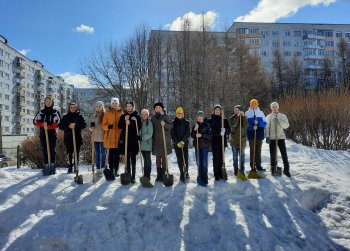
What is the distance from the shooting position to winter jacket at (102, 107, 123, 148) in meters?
6.98

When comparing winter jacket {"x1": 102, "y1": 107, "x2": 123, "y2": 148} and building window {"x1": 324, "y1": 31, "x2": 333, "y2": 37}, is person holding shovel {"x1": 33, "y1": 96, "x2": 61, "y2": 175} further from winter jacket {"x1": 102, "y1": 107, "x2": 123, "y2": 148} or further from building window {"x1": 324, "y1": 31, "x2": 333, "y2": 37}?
building window {"x1": 324, "y1": 31, "x2": 333, "y2": 37}

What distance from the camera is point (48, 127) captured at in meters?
7.09

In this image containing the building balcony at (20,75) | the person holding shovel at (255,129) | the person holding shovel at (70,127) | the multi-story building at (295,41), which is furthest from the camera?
the building balcony at (20,75)

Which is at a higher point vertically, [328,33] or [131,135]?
[328,33]

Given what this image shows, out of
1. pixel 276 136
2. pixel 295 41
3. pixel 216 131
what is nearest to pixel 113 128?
pixel 216 131

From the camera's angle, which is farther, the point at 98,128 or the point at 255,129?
the point at 255,129

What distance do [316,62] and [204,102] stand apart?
47.7 m

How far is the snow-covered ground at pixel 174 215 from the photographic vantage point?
15.0 ft

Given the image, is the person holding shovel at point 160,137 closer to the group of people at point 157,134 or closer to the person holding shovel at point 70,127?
the group of people at point 157,134

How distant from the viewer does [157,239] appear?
15.2 ft

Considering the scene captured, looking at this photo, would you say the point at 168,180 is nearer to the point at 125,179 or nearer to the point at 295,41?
the point at 125,179

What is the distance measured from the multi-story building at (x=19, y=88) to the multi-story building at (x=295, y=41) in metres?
43.4

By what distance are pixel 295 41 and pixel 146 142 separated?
206ft

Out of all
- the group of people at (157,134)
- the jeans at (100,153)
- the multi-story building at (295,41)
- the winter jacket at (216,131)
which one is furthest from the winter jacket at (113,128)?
the multi-story building at (295,41)
